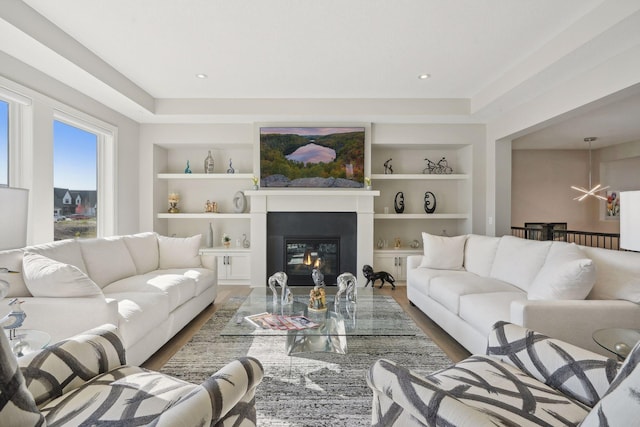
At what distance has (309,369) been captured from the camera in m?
2.35

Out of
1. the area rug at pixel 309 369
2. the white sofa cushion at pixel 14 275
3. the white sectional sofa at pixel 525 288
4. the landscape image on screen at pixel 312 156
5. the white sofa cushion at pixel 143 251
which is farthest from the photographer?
the landscape image on screen at pixel 312 156

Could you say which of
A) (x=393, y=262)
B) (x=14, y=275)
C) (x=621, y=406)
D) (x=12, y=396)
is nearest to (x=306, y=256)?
(x=393, y=262)

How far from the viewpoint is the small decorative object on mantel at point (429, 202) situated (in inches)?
208

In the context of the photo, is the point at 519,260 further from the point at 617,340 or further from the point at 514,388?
the point at 514,388

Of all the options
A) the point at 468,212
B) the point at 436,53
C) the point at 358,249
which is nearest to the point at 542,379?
the point at 436,53

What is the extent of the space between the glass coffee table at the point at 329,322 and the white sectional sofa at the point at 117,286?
0.65 metres

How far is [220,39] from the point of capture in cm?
283

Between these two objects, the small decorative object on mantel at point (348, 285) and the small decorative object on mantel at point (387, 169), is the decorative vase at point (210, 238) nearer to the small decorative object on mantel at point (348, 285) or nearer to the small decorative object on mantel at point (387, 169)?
the small decorative object on mantel at point (387, 169)

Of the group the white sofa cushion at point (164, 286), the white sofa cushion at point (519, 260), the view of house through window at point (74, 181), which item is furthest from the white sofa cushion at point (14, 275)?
the white sofa cushion at point (519, 260)

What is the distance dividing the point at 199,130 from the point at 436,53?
337 centimetres

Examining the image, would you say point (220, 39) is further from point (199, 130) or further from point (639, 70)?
point (639, 70)

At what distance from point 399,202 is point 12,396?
16.4 feet

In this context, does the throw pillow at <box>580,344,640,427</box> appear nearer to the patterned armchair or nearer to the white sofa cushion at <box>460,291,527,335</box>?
the patterned armchair

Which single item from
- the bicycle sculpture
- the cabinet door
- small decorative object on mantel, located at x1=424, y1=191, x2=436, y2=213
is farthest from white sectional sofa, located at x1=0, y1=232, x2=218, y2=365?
the bicycle sculpture
